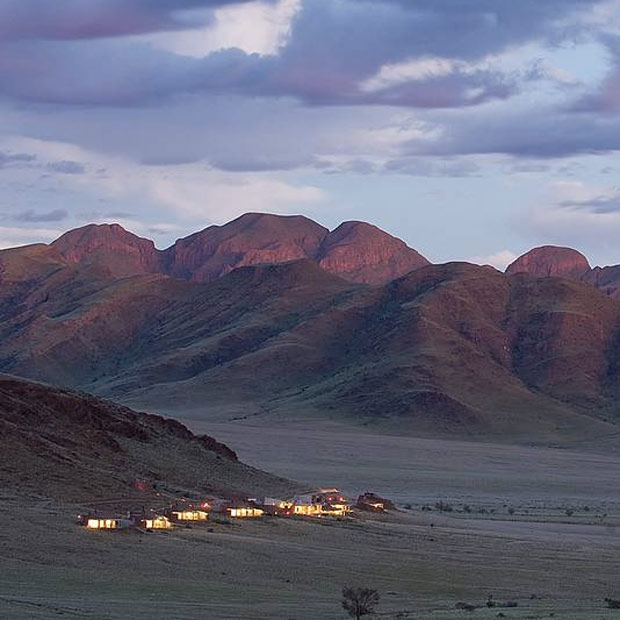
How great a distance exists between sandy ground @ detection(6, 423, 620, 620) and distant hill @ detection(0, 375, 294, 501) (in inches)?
217

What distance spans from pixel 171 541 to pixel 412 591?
11644 millimetres

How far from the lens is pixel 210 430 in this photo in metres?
156

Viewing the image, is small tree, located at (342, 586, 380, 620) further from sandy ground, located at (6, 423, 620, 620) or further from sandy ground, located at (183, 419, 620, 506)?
sandy ground, located at (183, 419, 620, 506)

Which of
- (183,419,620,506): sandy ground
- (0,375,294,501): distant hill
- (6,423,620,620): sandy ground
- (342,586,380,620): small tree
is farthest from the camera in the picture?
(183,419,620,506): sandy ground

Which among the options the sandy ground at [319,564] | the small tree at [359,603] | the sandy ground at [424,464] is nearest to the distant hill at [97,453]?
the sandy ground at [319,564]

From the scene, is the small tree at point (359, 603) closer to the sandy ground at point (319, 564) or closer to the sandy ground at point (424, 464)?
the sandy ground at point (319, 564)

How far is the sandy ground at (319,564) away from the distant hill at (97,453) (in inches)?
217

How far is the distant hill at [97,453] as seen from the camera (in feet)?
238

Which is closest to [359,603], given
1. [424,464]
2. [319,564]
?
[319,564]

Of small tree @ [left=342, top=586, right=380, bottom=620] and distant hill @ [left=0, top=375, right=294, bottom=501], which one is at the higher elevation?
distant hill @ [left=0, top=375, right=294, bottom=501]

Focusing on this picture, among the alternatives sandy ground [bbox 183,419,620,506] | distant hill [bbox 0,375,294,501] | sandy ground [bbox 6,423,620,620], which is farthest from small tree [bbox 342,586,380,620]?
sandy ground [bbox 183,419,620,506]

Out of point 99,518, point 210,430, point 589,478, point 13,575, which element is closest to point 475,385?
point 210,430

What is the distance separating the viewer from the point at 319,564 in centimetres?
5781

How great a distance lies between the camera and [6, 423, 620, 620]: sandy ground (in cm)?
4341
